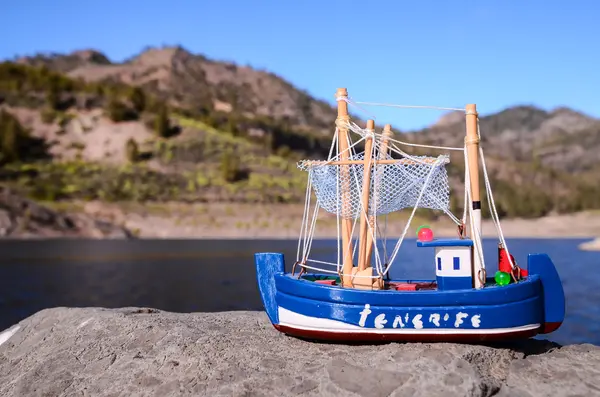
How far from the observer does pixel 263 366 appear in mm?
10109

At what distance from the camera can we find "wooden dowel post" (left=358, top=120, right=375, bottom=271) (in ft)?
38.5

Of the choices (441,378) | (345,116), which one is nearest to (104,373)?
(441,378)

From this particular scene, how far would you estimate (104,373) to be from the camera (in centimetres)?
1049

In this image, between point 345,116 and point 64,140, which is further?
point 64,140

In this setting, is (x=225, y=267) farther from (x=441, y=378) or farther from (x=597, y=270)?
(x=441, y=378)

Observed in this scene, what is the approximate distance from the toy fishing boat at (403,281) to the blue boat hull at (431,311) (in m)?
0.02

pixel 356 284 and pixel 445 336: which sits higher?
pixel 356 284

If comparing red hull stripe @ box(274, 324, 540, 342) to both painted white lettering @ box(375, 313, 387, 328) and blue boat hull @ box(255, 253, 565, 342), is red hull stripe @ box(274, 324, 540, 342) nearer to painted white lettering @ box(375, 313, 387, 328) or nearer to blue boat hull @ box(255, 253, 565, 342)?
blue boat hull @ box(255, 253, 565, 342)

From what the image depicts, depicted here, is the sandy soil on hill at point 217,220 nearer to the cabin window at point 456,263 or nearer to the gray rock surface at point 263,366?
the cabin window at point 456,263

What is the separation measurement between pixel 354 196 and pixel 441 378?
4.25 metres

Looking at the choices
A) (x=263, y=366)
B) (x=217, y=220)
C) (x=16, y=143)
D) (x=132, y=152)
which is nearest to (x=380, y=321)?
(x=263, y=366)

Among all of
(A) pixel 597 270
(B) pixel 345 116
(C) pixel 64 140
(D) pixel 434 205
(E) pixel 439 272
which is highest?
(C) pixel 64 140

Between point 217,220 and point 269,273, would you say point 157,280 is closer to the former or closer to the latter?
point 269,273

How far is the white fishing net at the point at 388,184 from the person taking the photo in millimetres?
12000
